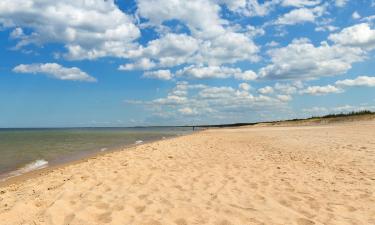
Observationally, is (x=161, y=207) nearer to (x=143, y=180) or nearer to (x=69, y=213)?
(x=69, y=213)

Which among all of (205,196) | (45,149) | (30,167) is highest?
(205,196)

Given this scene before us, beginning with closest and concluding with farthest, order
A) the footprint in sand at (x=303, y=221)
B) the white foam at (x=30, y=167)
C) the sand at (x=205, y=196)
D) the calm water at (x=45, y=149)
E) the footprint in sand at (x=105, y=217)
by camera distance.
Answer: the footprint in sand at (x=303, y=221) → the footprint in sand at (x=105, y=217) → the sand at (x=205, y=196) → the white foam at (x=30, y=167) → the calm water at (x=45, y=149)

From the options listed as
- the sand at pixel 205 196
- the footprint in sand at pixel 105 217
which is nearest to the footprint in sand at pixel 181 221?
the sand at pixel 205 196

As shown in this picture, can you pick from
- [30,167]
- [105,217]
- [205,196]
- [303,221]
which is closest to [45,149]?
[30,167]

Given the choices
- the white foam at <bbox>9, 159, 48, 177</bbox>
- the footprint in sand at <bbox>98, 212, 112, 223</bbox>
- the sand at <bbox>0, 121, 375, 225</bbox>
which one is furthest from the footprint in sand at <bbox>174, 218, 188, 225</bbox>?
the white foam at <bbox>9, 159, 48, 177</bbox>

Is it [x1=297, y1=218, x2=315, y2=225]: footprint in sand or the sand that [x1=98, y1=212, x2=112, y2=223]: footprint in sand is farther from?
[x1=297, y1=218, x2=315, y2=225]: footprint in sand

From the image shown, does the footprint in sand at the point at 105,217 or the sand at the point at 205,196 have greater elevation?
the sand at the point at 205,196

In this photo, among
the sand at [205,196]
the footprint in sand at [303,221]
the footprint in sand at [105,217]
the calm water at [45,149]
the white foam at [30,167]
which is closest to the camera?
the footprint in sand at [303,221]

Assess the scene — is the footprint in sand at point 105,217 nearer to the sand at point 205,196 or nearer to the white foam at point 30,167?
the sand at point 205,196

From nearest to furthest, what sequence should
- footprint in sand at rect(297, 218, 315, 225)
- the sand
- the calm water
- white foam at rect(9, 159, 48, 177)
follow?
footprint in sand at rect(297, 218, 315, 225), the sand, white foam at rect(9, 159, 48, 177), the calm water

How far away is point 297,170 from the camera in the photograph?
34.2ft

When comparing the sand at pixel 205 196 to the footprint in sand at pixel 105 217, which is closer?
the footprint in sand at pixel 105 217

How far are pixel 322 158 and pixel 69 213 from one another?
9.53 m

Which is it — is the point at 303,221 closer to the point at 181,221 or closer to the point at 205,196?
the point at 181,221
